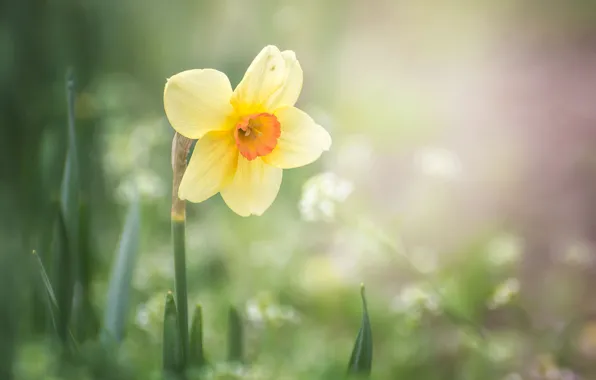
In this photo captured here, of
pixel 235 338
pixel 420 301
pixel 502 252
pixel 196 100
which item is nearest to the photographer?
pixel 196 100

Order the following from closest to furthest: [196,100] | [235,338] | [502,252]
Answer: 1. [196,100]
2. [235,338]
3. [502,252]

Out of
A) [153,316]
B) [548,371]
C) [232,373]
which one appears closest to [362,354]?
[232,373]

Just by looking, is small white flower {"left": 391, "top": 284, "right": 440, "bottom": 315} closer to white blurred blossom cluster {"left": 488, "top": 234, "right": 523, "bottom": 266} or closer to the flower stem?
white blurred blossom cluster {"left": 488, "top": 234, "right": 523, "bottom": 266}

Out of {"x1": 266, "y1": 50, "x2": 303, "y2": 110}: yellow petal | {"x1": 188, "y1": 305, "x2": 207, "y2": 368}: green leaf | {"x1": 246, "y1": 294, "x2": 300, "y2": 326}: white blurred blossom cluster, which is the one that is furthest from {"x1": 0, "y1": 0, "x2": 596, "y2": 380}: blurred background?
{"x1": 266, "y1": 50, "x2": 303, "y2": 110}: yellow petal

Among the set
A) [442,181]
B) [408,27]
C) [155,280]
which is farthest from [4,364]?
[408,27]

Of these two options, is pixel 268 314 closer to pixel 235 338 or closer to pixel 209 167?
pixel 235 338

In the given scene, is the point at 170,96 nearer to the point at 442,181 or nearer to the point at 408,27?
the point at 442,181

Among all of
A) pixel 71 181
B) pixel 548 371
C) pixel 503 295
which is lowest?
pixel 548 371

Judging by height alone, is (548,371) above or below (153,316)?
below
